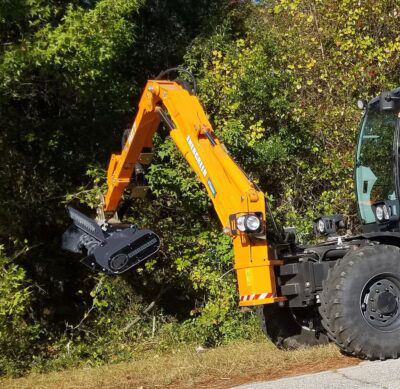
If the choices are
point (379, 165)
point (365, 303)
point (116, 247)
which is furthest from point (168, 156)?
point (365, 303)

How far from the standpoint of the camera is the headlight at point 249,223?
6.32 m

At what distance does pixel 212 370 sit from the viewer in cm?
684

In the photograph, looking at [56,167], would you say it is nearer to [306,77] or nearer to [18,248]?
[18,248]

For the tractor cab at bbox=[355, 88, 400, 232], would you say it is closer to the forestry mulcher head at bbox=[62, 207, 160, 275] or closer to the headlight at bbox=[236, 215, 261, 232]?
the headlight at bbox=[236, 215, 261, 232]

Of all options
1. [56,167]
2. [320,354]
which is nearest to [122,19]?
[56,167]

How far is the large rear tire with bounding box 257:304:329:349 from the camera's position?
25.6ft

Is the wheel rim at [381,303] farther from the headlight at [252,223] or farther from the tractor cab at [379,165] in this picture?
the headlight at [252,223]

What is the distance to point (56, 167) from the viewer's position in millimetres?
11711

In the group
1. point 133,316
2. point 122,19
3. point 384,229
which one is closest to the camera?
point 384,229

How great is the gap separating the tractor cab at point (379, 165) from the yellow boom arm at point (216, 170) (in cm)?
153

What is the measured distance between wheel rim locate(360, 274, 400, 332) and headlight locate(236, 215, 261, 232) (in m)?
1.27

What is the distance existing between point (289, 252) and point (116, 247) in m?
2.22

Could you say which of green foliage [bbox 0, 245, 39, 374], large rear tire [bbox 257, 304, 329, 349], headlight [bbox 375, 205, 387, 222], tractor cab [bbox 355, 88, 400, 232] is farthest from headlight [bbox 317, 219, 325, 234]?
green foliage [bbox 0, 245, 39, 374]

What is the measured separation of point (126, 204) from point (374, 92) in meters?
5.15
